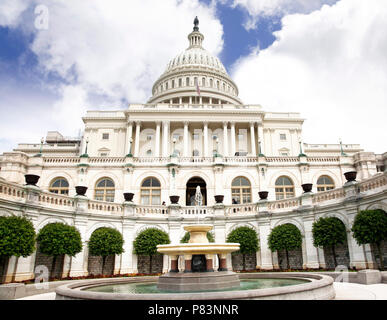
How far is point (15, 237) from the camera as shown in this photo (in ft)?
58.7

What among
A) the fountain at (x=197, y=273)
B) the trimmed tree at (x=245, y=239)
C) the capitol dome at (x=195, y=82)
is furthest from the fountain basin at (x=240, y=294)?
the capitol dome at (x=195, y=82)

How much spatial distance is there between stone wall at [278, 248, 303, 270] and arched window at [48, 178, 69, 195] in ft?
83.2

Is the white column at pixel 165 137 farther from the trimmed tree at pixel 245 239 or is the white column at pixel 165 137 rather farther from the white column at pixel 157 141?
the trimmed tree at pixel 245 239

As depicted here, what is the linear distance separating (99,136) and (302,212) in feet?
182

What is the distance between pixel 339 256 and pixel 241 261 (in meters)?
8.37

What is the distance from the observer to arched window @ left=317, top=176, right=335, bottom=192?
3866 cm

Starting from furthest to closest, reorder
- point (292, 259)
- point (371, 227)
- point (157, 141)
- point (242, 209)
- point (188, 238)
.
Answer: point (157, 141), point (242, 209), point (292, 259), point (188, 238), point (371, 227)

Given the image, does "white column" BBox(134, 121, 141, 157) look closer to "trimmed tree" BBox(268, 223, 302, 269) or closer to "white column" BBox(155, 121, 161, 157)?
"white column" BBox(155, 121, 161, 157)

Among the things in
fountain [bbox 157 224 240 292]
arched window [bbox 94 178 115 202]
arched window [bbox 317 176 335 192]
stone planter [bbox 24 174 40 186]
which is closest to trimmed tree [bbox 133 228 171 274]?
stone planter [bbox 24 174 40 186]

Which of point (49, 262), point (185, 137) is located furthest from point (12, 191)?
point (185, 137)

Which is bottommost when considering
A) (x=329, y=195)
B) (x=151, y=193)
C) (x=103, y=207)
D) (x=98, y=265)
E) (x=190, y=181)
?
(x=98, y=265)

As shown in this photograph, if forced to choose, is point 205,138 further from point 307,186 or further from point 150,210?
point 307,186
